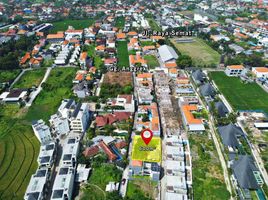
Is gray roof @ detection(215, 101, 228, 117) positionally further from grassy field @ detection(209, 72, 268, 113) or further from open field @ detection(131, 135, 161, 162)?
open field @ detection(131, 135, 161, 162)

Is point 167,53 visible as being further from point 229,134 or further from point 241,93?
point 229,134

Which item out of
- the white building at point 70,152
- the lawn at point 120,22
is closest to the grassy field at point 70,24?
the lawn at point 120,22

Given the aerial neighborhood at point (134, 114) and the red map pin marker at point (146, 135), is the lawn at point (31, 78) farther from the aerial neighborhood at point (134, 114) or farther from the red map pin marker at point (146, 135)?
the red map pin marker at point (146, 135)

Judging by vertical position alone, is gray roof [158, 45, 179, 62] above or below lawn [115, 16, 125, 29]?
below

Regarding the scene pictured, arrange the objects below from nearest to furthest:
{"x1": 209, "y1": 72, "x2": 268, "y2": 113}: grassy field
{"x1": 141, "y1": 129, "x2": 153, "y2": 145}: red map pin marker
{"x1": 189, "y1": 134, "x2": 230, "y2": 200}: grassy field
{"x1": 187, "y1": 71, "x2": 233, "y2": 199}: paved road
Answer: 1. {"x1": 189, "y1": 134, "x2": 230, "y2": 200}: grassy field
2. {"x1": 187, "y1": 71, "x2": 233, "y2": 199}: paved road
3. {"x1": 141, "y1": 129, "x2": 153, "y2": 145}: red map pin marker
4. {"x1": 209, "y1": 72, "x2": 268, "y2": 113}: grassy field

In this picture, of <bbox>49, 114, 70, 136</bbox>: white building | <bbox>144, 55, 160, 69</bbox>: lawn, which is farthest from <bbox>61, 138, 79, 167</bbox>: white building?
<bbox>144, 55, 160, 69</bbox>: lawn

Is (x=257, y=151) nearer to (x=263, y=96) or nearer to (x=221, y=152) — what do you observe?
(x=221, y=152)

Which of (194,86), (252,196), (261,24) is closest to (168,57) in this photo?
(194,86)
